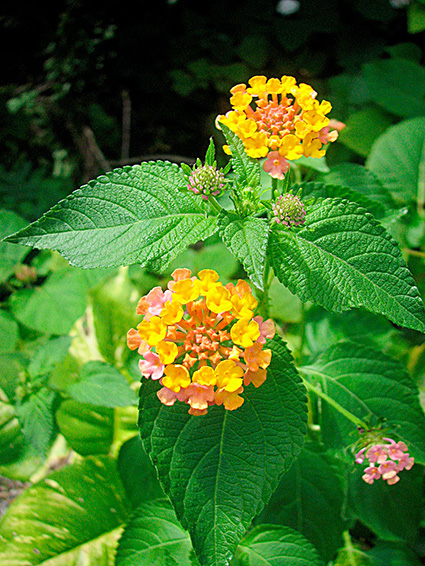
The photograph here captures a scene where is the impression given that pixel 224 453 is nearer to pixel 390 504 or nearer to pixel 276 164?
pixel 276 164

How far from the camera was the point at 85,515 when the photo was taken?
3.77 ft

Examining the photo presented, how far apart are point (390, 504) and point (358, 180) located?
820mm

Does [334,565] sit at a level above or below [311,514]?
below

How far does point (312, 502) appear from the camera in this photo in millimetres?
1036

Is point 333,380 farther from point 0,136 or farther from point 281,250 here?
point 0,136

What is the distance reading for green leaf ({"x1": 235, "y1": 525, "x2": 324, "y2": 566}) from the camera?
871 mm

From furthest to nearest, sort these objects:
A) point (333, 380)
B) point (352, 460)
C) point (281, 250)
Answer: point (333, 380) → point (352, 460) → point (281, 250)

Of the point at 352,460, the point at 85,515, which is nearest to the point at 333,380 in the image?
the point at 352,460

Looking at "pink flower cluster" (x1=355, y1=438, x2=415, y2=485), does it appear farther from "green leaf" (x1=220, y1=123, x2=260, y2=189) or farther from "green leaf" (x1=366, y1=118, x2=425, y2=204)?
"green leaf" (x1=366, y1=118, x2=425, y2=204)

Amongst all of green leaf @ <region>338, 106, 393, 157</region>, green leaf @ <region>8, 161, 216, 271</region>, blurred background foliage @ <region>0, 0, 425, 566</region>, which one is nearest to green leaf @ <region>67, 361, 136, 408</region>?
blurred background foliage @ <region>0, 0, 425, 566</region>

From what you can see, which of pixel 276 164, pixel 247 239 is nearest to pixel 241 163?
pixel 276 164

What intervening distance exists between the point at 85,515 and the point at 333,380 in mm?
698

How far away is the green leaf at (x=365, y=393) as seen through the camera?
943 mm

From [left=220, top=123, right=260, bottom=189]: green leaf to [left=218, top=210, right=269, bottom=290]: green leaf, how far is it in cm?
8
